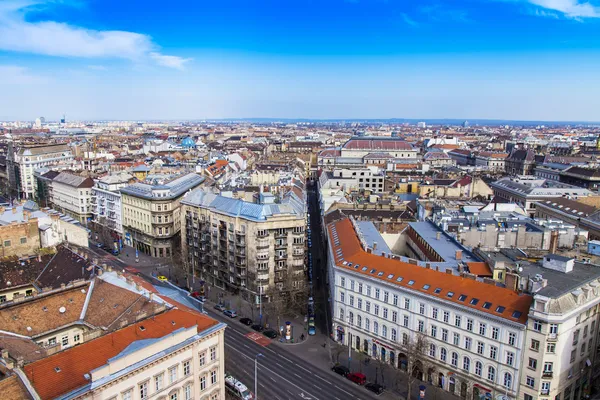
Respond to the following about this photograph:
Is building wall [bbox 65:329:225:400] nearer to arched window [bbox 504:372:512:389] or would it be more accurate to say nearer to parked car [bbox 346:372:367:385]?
parked car [bbox 346:372:367:385]

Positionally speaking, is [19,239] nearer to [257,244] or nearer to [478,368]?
[257,244]

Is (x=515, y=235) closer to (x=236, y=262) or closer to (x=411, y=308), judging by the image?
(x=411, y=308)

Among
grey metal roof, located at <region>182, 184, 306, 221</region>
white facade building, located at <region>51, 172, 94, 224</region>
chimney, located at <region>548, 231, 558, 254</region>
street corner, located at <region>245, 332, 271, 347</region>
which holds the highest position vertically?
grey metal roof, located at <region>182, 184, 306, 221</region>

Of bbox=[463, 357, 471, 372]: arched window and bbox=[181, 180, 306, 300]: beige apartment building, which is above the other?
bbox=[181, 180, 306, 300]: beige apartment building

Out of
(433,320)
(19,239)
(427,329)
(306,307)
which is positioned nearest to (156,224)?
(19,239)

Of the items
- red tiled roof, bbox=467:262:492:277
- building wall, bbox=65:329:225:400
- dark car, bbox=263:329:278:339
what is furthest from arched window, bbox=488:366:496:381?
dark car, bbox=263:329:278:339

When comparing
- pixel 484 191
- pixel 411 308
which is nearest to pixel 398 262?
A: pixel 411 308
